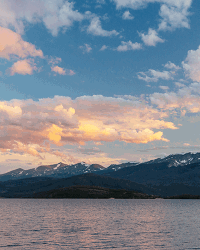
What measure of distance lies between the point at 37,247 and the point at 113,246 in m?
17.7

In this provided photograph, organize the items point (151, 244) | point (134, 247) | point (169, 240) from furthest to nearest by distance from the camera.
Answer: point (169, 240) < point (151, 244) < point (134, 247)

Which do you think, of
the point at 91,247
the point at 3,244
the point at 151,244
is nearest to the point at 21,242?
the point at 3,244

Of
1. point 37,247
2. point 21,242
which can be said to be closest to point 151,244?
point 37,247

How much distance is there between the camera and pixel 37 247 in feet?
208

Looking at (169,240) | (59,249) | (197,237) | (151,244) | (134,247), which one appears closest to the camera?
(59,249)

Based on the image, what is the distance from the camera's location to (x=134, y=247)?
2581 inches

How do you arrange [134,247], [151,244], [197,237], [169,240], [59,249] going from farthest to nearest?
[197,237]
[169,240]
[151,244]
[134,247]
[59,249]

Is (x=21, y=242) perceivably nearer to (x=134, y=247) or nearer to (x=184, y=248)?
(x=134, y=247)

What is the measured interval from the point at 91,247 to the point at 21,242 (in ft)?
60.7

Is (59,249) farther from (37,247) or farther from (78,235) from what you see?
(78,235)

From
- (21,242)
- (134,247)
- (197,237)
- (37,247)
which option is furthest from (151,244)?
(21,242)

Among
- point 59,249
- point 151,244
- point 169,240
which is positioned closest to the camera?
Result: point 59,249

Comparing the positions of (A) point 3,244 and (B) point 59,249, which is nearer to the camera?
(B) point 59,249

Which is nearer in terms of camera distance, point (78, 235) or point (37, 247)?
point (37, 247)
